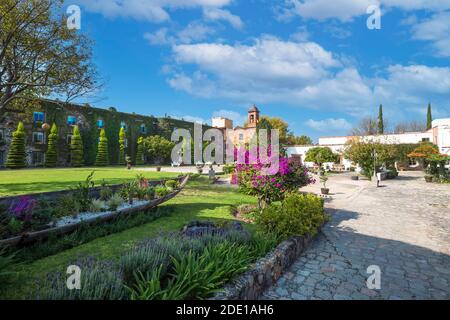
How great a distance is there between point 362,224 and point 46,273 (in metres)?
9.12

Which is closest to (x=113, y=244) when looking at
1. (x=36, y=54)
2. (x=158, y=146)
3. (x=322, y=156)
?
(x=36, y=54)

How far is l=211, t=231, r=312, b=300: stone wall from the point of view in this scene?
3.60 m

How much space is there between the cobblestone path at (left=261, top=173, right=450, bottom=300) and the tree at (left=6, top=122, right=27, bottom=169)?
35830 mm

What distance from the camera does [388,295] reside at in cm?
431

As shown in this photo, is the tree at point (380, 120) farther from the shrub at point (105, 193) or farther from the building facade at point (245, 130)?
the shrub at point (105, 193)

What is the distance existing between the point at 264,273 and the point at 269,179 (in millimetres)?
4725

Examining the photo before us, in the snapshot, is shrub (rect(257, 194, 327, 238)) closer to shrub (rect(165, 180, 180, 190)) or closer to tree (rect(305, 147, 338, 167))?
shrub (rect(165, 180, 180, 190))

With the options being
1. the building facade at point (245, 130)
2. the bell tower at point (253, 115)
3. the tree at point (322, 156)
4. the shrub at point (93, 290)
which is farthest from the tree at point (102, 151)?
the shrub at point (93, 290)

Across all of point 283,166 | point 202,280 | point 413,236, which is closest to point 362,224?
point 413,236

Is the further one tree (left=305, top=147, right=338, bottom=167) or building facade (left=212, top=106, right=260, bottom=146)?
building facade (left=212, top=106, right=260, bottom=146)

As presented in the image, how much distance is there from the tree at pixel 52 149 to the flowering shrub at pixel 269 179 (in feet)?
113

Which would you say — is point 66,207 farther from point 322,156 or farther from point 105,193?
point 322,156

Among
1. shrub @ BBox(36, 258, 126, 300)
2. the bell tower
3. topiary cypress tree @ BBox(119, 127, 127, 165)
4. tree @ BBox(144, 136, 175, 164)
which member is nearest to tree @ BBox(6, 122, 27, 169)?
topiary cypress tree @ BBox(119, 127, 127, 165)

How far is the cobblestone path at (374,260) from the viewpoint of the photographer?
175 inches
